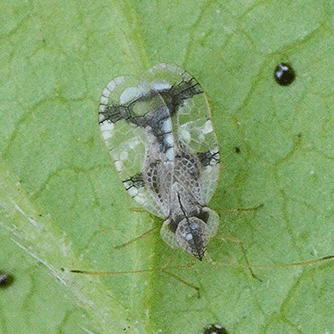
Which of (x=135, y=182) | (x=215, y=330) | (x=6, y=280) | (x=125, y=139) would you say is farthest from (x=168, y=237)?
(x=6, y=280)

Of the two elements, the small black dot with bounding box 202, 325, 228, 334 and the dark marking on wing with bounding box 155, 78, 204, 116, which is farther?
the dark marking on wing with bounding box 155, 78, 204, 116

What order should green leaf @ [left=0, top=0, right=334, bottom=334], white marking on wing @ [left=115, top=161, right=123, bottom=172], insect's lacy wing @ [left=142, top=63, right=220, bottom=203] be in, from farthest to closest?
white marking on wing @ [left=115, top=161, right=123, bottom=172], insect's lacy wing @ [left=142, top=63, right=220, bottom=203], green leaf @ [left=0, top=0, right=334, bottom=334]

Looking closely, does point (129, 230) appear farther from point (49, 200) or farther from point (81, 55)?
point (81, 55)

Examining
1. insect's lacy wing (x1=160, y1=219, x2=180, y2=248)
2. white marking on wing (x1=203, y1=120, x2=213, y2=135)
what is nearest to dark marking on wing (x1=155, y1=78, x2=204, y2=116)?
white marking on wing (x1=203, y1=120, x2=213, y2=135)

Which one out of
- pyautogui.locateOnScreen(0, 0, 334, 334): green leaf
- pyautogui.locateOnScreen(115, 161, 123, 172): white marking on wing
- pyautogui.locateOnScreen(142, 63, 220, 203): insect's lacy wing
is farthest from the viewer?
pyautogui.locateOnScreen(115, 161, 123, 172): white marking on wing

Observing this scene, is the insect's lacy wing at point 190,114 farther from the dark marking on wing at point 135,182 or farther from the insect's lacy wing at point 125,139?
the dark marking on wing at point 135,182

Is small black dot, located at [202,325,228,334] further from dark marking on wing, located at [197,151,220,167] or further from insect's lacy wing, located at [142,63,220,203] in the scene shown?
dark marking on wing, located at [197,151,220,167]

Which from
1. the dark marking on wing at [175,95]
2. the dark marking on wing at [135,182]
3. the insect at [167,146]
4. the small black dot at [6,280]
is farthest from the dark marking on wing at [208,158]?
the small black dot at [6,280]
